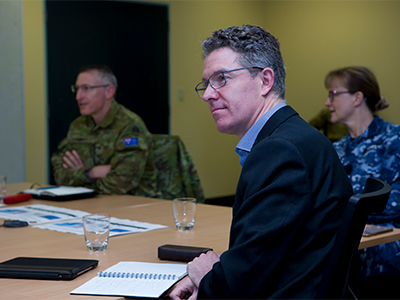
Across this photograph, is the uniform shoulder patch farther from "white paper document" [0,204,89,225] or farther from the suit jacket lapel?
the suit jacket lapel

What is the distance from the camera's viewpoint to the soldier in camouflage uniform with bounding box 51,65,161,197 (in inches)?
119

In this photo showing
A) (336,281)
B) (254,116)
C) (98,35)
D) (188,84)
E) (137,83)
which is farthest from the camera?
(188,84)

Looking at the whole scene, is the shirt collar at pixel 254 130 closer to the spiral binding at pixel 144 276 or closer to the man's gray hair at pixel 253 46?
the man's gray hair at pixel 253 46

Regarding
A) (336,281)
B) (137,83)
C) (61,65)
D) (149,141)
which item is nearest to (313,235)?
(336,281)

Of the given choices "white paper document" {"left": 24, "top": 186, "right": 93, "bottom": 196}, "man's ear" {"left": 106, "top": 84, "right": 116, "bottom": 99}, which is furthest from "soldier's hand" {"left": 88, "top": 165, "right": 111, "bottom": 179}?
"man's ear" {"left": 106, "top": 84, "right": 116, "bottom": 99}

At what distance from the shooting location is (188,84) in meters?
6.26

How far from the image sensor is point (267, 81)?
1.31 m

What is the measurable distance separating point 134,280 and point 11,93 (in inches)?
150

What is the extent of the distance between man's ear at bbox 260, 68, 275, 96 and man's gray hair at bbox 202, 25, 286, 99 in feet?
0.06

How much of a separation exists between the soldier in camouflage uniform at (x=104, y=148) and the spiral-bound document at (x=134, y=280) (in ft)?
5.33

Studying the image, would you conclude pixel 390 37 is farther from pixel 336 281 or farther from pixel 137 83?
pixel 336 281

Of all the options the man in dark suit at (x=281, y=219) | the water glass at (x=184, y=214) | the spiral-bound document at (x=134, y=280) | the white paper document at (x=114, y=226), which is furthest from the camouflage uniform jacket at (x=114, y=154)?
the man in dark suit at (x=281, y=219)

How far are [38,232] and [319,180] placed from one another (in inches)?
47.2

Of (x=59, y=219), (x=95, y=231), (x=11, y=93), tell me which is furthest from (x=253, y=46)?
(x=11, y=93)
